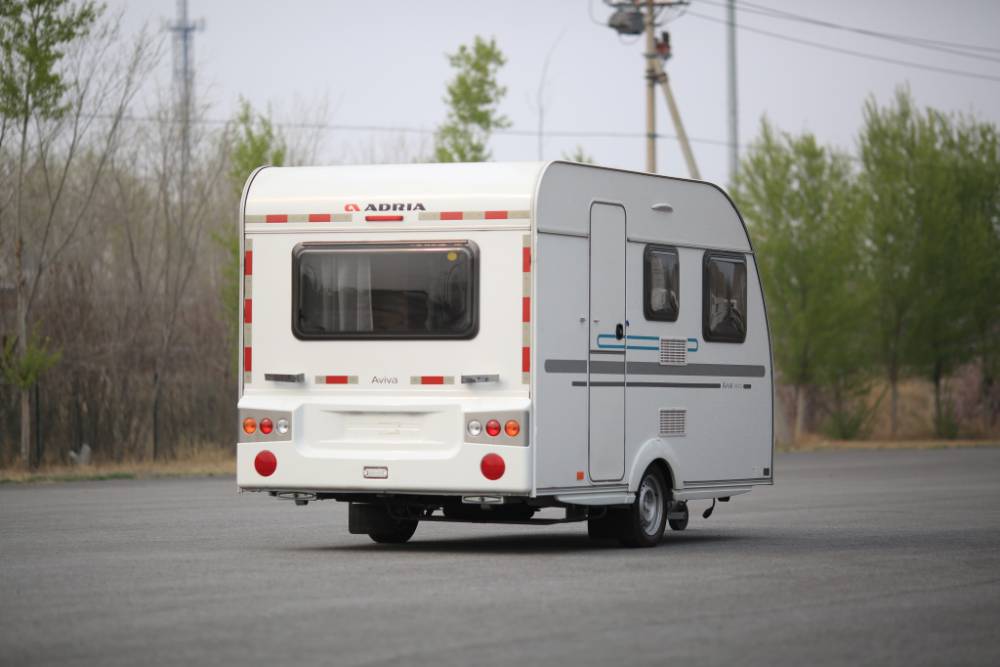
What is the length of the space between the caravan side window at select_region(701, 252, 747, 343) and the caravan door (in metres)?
1.36

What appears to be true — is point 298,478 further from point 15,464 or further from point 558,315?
point 15,464

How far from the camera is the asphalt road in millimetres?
9148

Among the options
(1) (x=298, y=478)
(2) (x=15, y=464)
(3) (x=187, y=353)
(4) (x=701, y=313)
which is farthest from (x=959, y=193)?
(1) (x=298, y=478)

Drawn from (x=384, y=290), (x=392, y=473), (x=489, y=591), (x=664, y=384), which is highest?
(x=384, y=290)

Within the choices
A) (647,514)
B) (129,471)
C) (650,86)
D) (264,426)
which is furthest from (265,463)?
(650,86)

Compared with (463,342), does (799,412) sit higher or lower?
lower

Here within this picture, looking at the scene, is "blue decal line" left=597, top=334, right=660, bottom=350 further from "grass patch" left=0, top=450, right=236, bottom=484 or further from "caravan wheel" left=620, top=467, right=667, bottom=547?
"grass patch" left=0, top=450, right=236, bottom=484

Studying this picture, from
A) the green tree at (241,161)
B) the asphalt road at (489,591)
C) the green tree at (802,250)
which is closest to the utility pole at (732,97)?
the green tree at (802,250)

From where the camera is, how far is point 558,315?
14.2 m

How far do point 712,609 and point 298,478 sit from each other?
15.2 ft

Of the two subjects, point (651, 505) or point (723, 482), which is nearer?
point (651, 505)

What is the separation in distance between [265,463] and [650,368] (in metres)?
3.36

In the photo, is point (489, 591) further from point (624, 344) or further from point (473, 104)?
point (473, 104)

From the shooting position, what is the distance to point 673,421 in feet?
51.3
